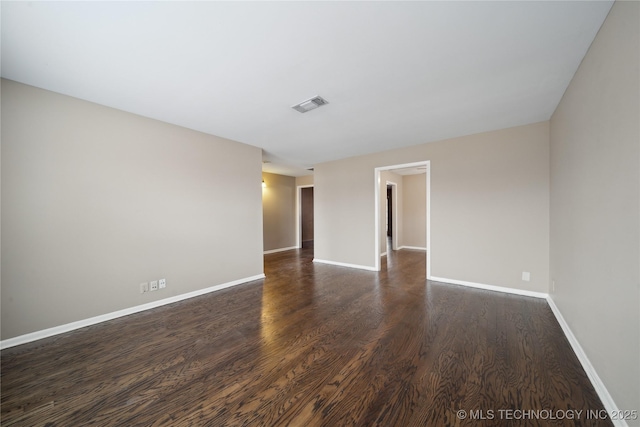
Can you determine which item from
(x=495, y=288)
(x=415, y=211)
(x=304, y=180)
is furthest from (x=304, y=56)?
(x=415, y=211)

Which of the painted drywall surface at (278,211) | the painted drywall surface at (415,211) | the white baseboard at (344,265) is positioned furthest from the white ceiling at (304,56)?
the painted drywall surface at (415,211)

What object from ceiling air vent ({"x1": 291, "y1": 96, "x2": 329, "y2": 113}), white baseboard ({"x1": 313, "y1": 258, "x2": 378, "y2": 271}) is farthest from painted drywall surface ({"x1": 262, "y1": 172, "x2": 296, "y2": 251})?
ceiling air vent ({"x1": 291, "y1": 96, "x2": 329, "y2": 113})

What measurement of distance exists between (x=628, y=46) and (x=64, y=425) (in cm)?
382

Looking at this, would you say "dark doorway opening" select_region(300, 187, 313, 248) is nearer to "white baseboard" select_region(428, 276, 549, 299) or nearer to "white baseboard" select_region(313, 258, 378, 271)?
"white baseboard" select_region(313, 258, 378, 271)

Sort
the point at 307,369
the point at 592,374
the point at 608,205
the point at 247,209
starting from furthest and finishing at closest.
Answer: the point at 247,209 → the point at 307,369 → the point at 592,374 → the point at 608,205

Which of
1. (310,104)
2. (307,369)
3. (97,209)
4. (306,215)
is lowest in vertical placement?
(307,369)

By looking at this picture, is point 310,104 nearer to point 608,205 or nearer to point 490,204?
point 608,205

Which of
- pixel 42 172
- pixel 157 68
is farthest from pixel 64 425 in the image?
pixel 157 68

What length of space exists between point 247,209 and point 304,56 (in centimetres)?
286

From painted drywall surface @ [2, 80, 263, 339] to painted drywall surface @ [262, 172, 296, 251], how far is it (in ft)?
10.4

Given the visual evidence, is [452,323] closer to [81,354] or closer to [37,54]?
[81,354]

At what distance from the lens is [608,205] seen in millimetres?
1448

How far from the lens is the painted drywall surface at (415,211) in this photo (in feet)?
23.7

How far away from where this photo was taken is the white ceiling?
146cm
